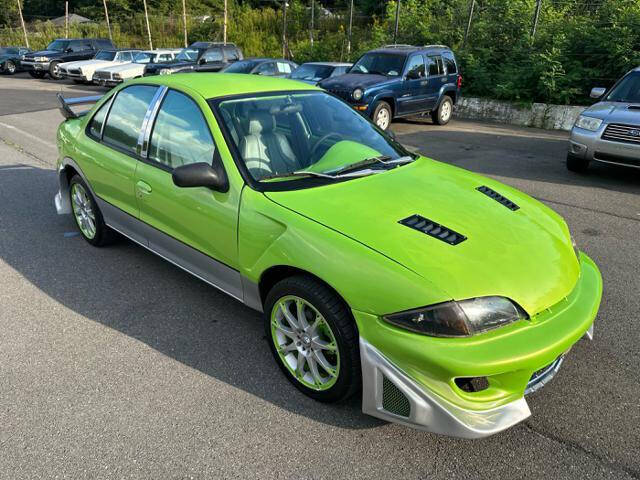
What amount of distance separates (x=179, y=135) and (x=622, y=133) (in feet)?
20.0

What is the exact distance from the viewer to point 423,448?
8.17 ft

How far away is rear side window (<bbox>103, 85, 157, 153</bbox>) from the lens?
3901 mm

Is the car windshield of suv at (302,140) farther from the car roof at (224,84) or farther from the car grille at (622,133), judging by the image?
the car grille at (622,133)

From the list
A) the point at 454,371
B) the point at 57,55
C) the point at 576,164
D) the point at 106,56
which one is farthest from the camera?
the point at 57,55

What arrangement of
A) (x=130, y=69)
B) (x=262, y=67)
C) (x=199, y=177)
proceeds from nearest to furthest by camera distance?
(x=199, y=177), (x=262, y=67), (x=130, y=69)

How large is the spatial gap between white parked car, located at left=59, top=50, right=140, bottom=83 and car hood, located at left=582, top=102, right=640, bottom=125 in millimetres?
18177

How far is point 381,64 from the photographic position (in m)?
11.9

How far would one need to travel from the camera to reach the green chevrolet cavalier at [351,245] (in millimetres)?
2283

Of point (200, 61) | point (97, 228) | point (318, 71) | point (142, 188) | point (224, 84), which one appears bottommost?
point (97, 228)

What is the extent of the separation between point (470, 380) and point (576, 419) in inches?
30.8

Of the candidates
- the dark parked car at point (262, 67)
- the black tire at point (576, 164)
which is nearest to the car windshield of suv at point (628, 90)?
the black tire at point (576, 164)

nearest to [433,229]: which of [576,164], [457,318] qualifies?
[457,318]

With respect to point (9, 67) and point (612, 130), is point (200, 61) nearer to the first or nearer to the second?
point (9, 67)

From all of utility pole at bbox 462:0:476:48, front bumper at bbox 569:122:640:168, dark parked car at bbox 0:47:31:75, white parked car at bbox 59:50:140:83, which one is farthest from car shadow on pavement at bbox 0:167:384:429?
dark parked car at bbox 0:47:31:75
